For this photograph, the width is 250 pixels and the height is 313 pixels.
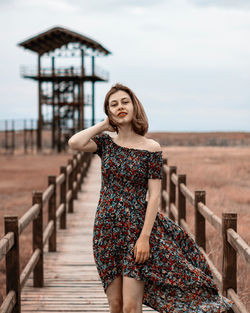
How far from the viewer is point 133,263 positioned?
3.17 m

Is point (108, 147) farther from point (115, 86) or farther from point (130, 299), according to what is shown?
point (130, 299)

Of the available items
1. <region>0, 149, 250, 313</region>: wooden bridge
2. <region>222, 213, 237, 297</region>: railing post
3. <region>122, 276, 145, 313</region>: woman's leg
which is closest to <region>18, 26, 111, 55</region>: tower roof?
<region>0, 149, 250, 313</region>: wooden bridge

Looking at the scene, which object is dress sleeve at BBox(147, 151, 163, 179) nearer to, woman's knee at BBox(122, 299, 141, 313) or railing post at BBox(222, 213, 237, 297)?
woman's knee at BBox(122, 299, 141, 313)

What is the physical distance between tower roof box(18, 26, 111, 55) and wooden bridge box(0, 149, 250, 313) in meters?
23.0

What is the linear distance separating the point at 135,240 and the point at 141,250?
98mm

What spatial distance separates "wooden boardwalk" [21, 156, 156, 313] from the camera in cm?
497

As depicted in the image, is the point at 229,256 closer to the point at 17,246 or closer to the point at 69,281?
the point at 17,246

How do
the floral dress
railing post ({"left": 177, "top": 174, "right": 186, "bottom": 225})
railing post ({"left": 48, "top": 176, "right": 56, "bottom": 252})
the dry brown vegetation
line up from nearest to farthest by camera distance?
1. the floral dress
2. the dry brown vegetation
3. railing post ({"left": 48, "top": 176, "right": 56, "bottom": 252})
4. railing post ({"left": 177, "top": 174, "right": 186, "bottom": 225})

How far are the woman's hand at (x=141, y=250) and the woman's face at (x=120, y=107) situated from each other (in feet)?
2.62

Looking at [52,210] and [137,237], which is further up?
[137,237]

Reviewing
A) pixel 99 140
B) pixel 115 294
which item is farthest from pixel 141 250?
pixel 99 140

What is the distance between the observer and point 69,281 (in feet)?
19.0

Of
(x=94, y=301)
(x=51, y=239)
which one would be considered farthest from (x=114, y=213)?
(x=51, y=239)

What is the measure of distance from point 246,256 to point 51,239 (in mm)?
4362
